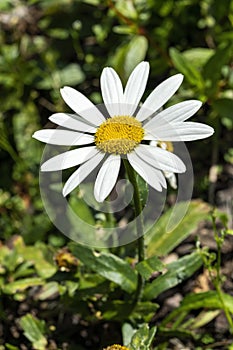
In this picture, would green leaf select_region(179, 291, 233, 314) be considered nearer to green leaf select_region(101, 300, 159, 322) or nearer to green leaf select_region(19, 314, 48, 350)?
green leaf select_region(101, 300, 159, 322)

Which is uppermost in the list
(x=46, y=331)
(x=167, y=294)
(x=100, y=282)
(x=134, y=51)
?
(x=134, y=51)

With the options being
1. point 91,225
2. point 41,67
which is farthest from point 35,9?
point 91,225

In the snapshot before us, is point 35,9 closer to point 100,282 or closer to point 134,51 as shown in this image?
point 134,51

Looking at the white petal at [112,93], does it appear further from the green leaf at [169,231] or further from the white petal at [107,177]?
the green leaf at [169,231]

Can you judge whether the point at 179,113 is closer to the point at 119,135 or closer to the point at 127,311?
the point at 119,135

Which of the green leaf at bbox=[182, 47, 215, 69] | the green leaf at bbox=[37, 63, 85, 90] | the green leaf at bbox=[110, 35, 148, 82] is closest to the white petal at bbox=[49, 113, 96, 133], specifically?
the green leaf at bbox=[110, 35, 148, 82]

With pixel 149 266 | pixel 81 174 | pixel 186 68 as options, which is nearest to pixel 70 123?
pixel 81 174
